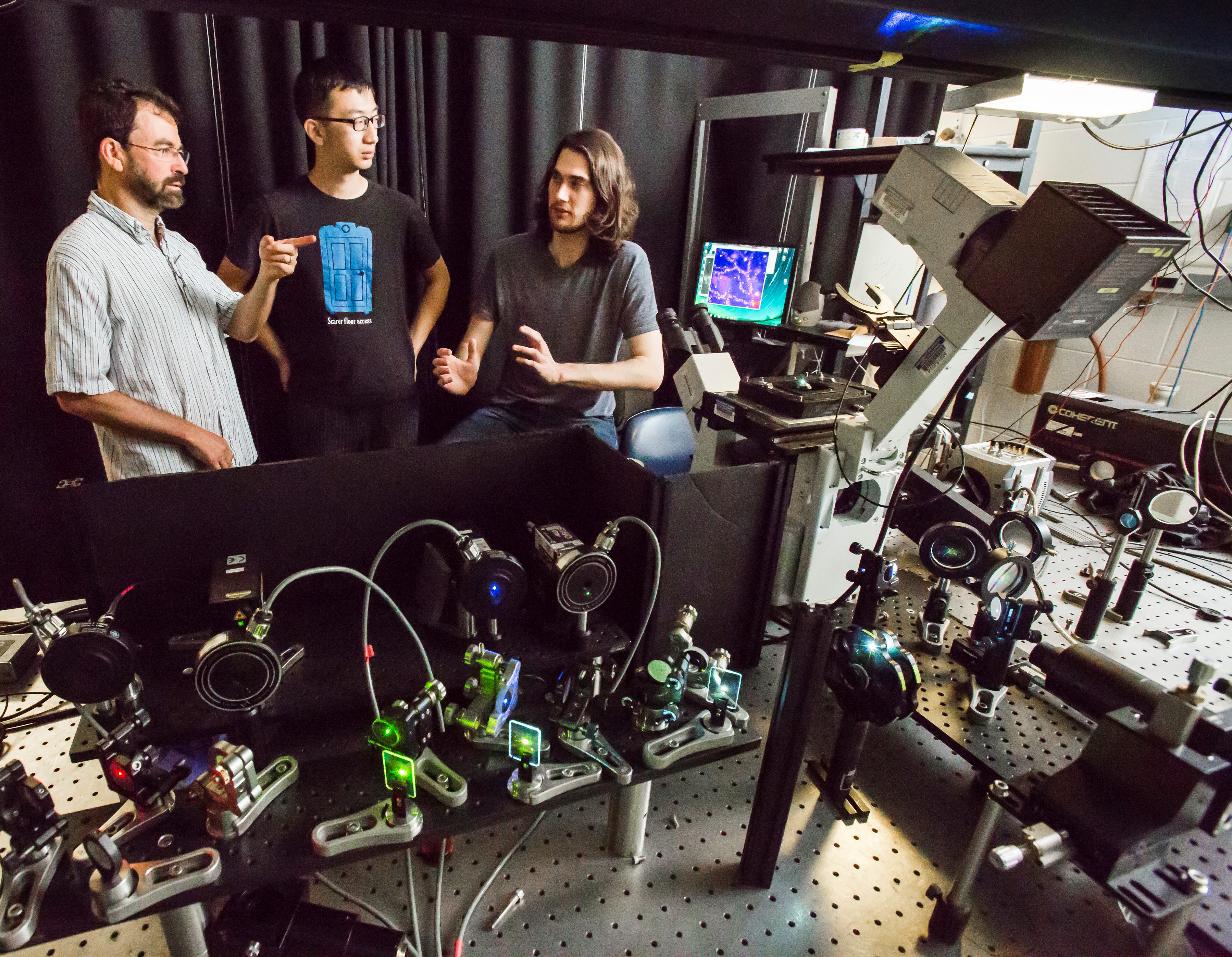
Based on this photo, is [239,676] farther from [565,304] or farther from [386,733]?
[565,304]

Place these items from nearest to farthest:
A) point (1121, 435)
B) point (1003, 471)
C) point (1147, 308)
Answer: point (1003, 471)
point (1121, 435)
point (1147, 308)

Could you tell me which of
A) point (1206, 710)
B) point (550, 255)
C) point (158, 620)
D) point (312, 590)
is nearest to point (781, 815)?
point (1206, 710)

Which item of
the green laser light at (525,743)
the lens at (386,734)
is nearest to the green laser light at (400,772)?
the lens at (386,734)

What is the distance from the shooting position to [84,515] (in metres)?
0.81

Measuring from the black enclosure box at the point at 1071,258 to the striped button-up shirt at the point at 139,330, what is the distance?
5.33 feet

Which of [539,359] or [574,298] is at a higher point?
[574,298]

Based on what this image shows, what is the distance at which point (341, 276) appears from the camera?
174 centimetres

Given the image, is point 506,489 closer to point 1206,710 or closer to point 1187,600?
point 1206,710

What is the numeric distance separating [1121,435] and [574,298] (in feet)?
5.76

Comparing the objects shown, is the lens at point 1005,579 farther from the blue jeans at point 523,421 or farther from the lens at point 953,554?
the blue jeans at point 523,421

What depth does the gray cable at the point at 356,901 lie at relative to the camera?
83 cm

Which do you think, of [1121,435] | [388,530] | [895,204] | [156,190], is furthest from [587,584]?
[1121,435]

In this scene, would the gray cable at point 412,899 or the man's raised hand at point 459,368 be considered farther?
the man's raised hand at point 459,368

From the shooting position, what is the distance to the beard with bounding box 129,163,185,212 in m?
1.47
